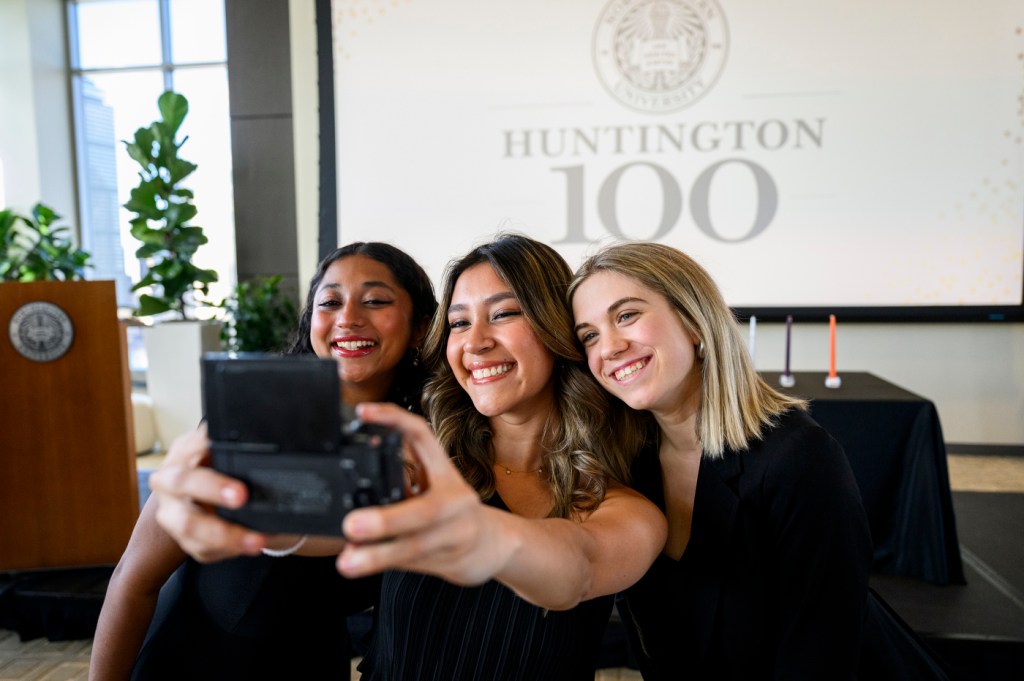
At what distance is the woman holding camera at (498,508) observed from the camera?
658mm

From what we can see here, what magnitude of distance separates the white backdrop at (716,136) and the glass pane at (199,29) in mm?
1890

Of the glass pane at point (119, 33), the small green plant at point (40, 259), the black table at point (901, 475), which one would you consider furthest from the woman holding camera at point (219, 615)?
the glass pane at point (119, 33)

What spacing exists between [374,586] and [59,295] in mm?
1922

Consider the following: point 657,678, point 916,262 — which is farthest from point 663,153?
point 657,678

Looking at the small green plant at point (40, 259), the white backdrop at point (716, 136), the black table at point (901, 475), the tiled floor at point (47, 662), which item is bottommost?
the tiled floor at point (47, 662)

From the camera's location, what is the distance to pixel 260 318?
16.6ft

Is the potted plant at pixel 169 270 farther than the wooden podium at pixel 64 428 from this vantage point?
Yes

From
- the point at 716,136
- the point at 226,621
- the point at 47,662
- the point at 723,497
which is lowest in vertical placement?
the point at 47,662

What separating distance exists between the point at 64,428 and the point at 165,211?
3.10 m

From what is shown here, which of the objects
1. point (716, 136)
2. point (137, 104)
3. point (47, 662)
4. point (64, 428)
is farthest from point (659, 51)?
point (137, 104)

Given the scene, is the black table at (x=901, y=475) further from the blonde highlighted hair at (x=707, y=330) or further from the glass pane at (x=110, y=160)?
the glass pane at (x=110, y=160)

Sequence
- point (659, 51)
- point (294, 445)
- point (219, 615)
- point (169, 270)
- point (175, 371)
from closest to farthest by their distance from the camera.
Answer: point (294, 445), point (219, 615), point (659, 51), point (175, 371), point (169, 270)

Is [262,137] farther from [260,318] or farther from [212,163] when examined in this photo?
[260,318]

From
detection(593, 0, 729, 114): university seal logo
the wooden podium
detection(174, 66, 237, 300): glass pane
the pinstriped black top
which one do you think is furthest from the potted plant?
the pinstriped black top
